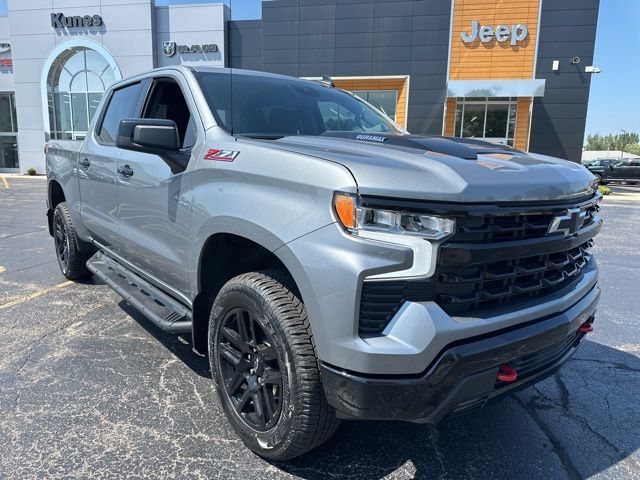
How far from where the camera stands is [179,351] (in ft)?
12.1

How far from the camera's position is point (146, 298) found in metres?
3.41

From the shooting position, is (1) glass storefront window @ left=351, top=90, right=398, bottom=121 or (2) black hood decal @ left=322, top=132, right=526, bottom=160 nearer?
(2) black hood decal @ left=322, top=132, right=526, bottom=160

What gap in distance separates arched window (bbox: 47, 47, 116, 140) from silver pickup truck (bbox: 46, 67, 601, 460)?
25.9 metres


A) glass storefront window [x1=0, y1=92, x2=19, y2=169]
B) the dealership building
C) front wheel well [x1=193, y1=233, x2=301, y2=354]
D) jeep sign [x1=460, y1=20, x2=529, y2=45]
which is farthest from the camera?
glass storefront window [x1=0, y1=92, x2=19, y2=169]

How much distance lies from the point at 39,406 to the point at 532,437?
2.82 m

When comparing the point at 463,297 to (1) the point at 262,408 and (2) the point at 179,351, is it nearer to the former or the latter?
(1) the point at 262,408

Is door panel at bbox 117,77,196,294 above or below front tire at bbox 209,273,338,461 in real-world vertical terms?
above

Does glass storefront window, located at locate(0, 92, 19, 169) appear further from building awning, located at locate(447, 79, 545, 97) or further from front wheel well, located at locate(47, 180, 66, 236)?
front wheel well, located at locate(47, 180, 66, 236)

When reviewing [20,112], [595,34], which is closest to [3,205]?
[20,112]

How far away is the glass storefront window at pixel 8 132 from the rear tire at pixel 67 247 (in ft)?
92.5

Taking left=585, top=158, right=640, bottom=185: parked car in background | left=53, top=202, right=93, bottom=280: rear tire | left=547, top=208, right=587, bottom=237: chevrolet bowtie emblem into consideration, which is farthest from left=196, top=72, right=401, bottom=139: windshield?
left=585, top=158, right=640, bottom=185: parked car in background

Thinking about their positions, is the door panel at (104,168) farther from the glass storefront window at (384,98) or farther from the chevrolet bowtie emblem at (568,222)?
the glass storefront window at (384,98)

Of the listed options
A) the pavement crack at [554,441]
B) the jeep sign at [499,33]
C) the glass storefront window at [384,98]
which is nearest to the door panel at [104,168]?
the pavement crack at [554,441]

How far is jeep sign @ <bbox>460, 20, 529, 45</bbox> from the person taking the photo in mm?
20703
